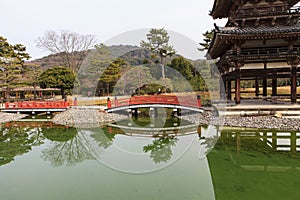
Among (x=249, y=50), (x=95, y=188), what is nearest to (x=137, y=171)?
(x=95, y=188)

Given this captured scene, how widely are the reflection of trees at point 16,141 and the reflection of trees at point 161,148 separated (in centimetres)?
533

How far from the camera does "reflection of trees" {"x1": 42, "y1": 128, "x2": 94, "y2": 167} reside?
862cm

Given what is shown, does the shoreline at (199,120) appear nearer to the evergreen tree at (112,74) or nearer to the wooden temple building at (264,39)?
the wooden temple building at (264,39)

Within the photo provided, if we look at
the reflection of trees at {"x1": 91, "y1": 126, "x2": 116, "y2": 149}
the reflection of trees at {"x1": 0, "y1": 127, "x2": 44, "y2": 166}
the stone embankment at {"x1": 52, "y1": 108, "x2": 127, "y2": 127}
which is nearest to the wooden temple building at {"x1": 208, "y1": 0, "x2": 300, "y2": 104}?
the reflection of trees at {"x1": 91, "y1": 126, "x2": 116, "y2": 149}

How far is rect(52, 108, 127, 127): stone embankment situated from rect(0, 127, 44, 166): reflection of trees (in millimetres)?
2210

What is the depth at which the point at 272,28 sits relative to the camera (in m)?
12.3

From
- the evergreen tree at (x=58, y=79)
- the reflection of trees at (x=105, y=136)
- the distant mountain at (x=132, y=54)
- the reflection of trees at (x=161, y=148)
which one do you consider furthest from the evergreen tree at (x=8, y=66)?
the reflection of trees at (x=161, y=148)

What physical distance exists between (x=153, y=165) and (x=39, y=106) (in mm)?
14921

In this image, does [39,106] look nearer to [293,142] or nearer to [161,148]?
[161,148]

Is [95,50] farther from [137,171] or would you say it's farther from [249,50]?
[137,171]

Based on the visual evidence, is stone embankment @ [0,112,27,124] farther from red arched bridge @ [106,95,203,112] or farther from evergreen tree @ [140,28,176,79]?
evergreen tree @ [140,28,176,79]

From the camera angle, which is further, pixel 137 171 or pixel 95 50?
pixel 95 50

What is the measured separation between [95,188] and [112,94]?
24433 mm

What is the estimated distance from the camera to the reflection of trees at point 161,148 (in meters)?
8.52
